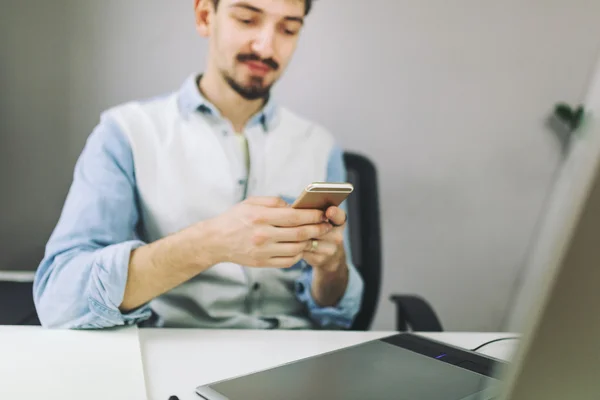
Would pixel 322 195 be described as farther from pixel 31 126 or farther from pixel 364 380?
pixel 31 126

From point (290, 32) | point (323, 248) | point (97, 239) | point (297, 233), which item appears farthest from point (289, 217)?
point (290, 32)

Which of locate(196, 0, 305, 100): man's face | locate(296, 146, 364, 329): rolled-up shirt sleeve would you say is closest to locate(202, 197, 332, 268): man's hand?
locate(296, 146, 364, 329): rolled-up shirt sleeve

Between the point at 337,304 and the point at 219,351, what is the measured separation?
41cm

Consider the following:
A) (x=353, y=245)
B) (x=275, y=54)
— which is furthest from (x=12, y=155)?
(x=353, y=245)

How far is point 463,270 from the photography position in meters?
1.51

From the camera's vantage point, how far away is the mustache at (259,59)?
1.18m

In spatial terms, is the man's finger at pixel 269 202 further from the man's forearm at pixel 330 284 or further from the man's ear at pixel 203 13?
the man's ear at pixel 203 13

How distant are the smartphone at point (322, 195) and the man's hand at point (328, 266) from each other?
0.11 m

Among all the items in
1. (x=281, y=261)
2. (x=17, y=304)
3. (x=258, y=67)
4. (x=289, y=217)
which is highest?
(x=258, y=67)

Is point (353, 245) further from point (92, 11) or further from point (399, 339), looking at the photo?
point (92, 11)

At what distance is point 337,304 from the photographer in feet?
4.09

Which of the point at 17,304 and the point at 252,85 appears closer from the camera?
the point at 17,304

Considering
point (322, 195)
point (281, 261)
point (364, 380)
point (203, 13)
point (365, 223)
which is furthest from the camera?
point (365, 223)

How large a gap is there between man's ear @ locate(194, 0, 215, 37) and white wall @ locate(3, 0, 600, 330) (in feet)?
0.06
